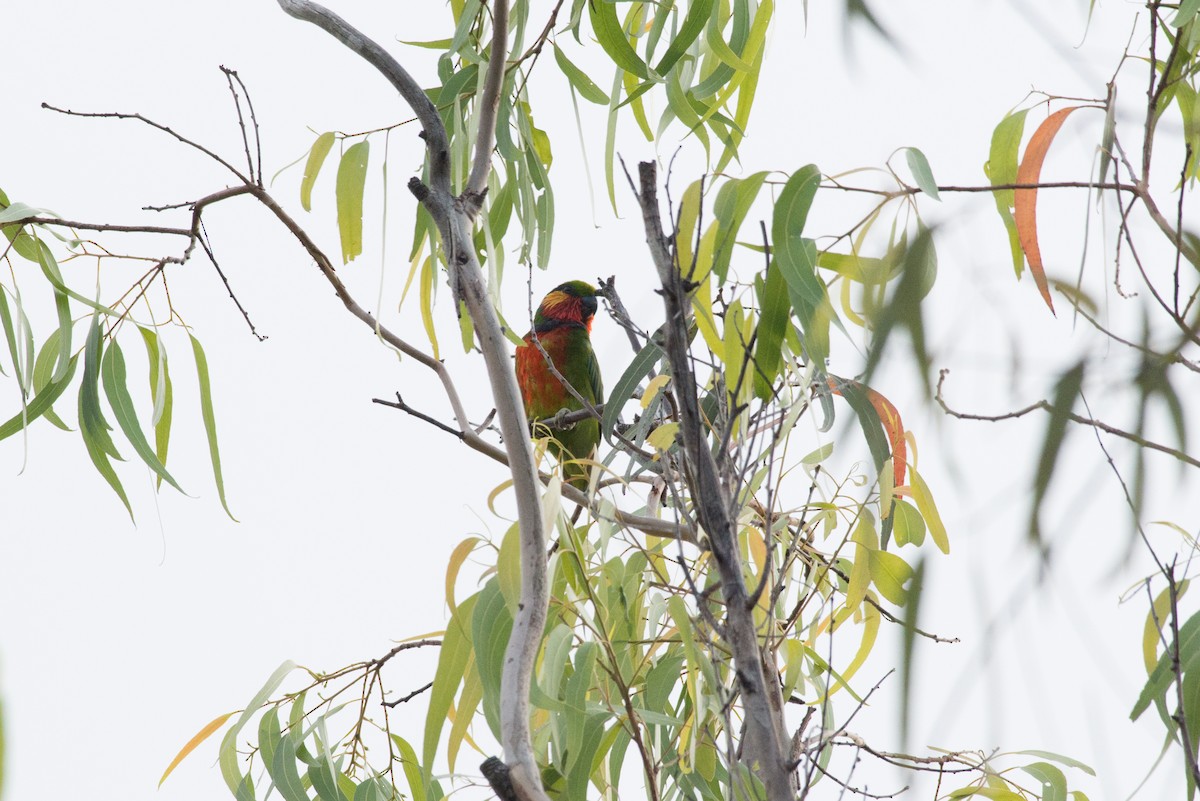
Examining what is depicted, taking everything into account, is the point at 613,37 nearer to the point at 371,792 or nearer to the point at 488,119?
the point at 488,119

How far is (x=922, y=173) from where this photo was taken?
0.90 meters

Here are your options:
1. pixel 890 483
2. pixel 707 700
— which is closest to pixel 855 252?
pixel 890 483

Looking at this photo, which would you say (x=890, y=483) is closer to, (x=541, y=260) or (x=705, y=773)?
(x=705, y=773)

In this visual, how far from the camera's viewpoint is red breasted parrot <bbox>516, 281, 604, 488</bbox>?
10.4 feet

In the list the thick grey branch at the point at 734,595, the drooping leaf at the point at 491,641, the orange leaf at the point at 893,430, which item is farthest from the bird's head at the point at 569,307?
the thick grey branch at the point at 734,595

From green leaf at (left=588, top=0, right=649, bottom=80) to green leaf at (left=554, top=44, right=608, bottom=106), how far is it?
5.7 inches

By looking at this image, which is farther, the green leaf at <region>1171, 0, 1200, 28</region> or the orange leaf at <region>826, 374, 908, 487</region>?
the orange leaf at <region>826, 374, 908, 487</region>

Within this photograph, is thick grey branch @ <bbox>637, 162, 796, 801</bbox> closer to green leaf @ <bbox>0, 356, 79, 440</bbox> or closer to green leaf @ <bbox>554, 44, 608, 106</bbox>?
green leaf @ <bbox>554, 44, 608, 106</bbox>

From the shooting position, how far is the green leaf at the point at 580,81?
133cm

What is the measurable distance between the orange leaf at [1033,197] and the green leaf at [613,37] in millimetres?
384

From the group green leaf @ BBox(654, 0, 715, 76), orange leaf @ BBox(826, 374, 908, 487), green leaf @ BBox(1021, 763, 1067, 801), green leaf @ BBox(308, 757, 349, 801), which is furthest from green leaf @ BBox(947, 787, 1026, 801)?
green leaf @ BBox(654, 0, 715, 76)

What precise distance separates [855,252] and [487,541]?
1.48 feet

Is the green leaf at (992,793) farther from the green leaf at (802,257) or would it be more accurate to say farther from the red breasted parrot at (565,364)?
the red breasted parrot at (565,364)

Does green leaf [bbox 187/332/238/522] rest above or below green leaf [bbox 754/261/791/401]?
above
